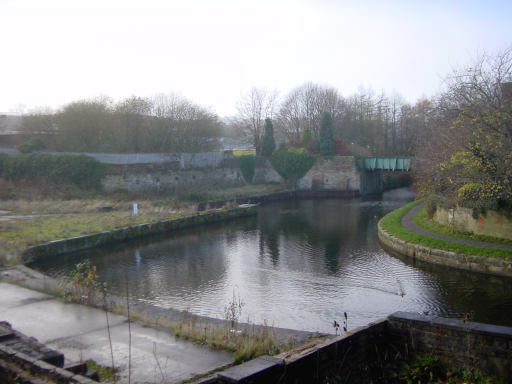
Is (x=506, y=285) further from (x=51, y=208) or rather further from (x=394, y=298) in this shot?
(x=51, y=208)

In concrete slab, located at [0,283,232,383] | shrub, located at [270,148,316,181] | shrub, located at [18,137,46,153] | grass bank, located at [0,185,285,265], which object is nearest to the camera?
concrete slab, located at [0,283,232,383]

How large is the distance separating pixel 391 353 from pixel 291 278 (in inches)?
273

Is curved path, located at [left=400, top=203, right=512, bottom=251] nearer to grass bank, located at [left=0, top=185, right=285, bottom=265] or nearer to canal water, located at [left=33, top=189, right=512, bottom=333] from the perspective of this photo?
canal water, located at [left=33, top=189, right=512, bottom=333]

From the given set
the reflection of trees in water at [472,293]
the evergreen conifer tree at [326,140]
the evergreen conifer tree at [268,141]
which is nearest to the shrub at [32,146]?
the evergreen conifer tree at [268,141]

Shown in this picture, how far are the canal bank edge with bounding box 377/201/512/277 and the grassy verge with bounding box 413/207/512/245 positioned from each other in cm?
144

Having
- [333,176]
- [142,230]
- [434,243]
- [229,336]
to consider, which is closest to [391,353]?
[229,336]

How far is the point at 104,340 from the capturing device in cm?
771

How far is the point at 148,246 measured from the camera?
18.5 meters

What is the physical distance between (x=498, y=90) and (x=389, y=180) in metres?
28.3

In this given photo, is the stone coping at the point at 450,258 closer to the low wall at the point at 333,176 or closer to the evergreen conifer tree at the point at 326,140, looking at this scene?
the low wall at the point at 333,176

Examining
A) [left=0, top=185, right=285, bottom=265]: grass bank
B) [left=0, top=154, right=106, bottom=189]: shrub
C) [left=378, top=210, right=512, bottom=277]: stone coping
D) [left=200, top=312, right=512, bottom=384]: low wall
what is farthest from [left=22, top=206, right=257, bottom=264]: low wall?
[left=200, top=312, right=512, bottom=384]: low wall

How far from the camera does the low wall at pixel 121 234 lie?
1549cm

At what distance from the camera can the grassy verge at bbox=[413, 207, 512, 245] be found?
590 inches

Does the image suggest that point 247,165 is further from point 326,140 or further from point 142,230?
point 142,230
